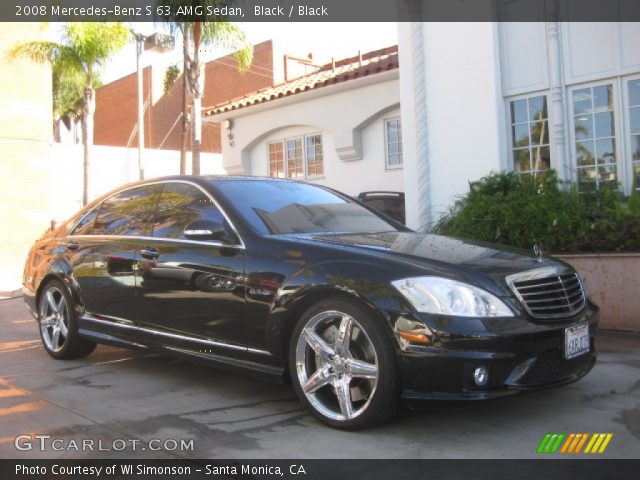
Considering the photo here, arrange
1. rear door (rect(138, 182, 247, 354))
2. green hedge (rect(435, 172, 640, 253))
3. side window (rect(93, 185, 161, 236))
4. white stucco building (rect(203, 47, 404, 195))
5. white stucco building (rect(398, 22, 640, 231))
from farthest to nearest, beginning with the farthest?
1. white stucco building (rect(203, 47, 404, 195))
2. white stucco building (rect(398, 22, 640, 231))
3. green hedge (rect(435, 172, 640, 253))
4. side window (rect(93, 185, 161, 236))
5. rear door (rect(138, 182, 247, 354))

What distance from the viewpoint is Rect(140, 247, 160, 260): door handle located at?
16.3ft

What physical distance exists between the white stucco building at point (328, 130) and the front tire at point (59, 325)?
24.9ft

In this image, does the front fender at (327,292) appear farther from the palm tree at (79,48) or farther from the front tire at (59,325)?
the palm tree at (79,48)

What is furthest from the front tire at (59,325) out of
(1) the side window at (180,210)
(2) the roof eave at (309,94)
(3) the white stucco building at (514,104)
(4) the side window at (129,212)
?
(2) the roof eave at (309,94)

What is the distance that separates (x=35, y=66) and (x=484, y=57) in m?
14.9

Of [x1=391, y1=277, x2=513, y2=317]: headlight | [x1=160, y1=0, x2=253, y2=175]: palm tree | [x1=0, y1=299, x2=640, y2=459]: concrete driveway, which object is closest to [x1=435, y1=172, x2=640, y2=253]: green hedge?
[x1=0, y1=299, x2=640, y2=459]: concrete driveway

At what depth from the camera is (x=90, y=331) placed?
18.4ft

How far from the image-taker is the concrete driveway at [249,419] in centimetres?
361

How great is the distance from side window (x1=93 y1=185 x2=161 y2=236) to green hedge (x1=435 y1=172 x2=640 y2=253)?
4.05 metres

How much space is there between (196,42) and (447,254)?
10571 millimetres

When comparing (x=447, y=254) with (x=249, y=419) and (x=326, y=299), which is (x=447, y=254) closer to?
(x=326, y=299)

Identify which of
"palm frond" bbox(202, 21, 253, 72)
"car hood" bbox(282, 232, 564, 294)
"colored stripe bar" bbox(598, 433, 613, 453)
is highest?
"palm frond" bbox(202, 21, 253, 72)

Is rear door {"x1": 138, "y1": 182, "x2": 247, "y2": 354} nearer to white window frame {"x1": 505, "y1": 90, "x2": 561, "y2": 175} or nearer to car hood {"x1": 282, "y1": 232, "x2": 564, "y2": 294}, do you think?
car hood {"x1": 282, "y1": 232, "x2": 564, "y2": 294}

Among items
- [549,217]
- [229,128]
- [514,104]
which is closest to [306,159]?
[229,128]
